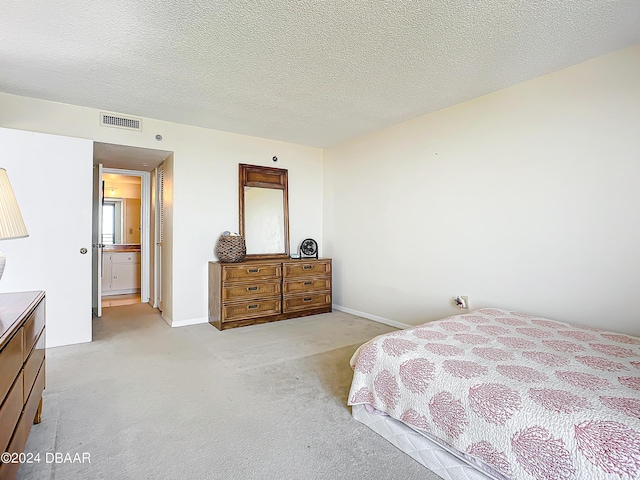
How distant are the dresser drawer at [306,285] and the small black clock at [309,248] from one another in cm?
48

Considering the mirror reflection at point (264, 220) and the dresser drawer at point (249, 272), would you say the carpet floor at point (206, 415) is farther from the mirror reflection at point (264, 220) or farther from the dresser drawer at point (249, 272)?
the mirror reflection at point (264, 220)

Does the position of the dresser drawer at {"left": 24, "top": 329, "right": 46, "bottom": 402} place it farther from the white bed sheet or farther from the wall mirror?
the wall mirror

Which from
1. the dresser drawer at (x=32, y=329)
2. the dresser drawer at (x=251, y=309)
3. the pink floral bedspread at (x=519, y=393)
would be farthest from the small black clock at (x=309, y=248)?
the dresser drawer at (x=32, y=329)

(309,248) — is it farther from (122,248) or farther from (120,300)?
(122,248)

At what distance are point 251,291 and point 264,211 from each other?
3.97ft

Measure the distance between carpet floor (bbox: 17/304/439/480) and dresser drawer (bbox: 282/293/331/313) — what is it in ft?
3.02

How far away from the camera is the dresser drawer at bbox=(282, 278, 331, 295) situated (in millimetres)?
4488

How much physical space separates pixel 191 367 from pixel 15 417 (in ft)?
5.14

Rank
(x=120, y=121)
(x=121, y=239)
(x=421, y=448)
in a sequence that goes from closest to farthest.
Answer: (x=421, y=448) → (x=120, y=121) → (x=121, y=239)

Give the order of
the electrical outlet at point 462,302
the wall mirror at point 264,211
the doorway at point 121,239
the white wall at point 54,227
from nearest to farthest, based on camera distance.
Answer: the white wall at point 54,227 → the electrical outlet at point 462,302 → the wall mirror at point 264,211 → the doorway at point 121,239

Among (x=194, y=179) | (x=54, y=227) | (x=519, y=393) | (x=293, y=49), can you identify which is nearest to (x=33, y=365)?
(x=54, y=227)

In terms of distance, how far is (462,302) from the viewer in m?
3.39

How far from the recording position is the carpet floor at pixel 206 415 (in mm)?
1651

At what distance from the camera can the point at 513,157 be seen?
3033mm
